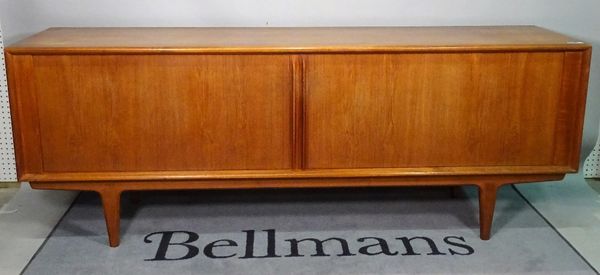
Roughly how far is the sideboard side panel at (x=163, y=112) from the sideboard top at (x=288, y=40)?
3 centimetres

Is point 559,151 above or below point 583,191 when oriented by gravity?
above

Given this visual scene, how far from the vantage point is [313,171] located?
2.27 m

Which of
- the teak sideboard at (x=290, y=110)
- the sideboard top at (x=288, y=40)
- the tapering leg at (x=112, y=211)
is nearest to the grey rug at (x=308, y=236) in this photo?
the tapering leg at (x=112, y=211)

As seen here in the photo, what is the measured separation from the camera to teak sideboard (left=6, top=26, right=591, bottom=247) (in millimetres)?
2143

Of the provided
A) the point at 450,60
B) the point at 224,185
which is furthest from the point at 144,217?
the point at 450,60

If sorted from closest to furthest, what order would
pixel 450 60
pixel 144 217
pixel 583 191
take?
pixel 450 60 < pixel 144 217 < pixel 583 191

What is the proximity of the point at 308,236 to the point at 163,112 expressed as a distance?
25.3 inches

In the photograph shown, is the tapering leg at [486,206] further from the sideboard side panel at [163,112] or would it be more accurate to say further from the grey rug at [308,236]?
the sideboard side panel at [163,112]

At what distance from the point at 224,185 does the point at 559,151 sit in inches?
41.5

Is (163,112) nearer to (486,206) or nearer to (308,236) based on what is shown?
(308,236)

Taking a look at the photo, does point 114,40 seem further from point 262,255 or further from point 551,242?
point 551,242

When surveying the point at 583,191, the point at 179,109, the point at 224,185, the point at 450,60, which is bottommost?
the point at 583,191

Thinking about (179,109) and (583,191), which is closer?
(179,109)

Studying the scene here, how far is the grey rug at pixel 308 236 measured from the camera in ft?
7.32
